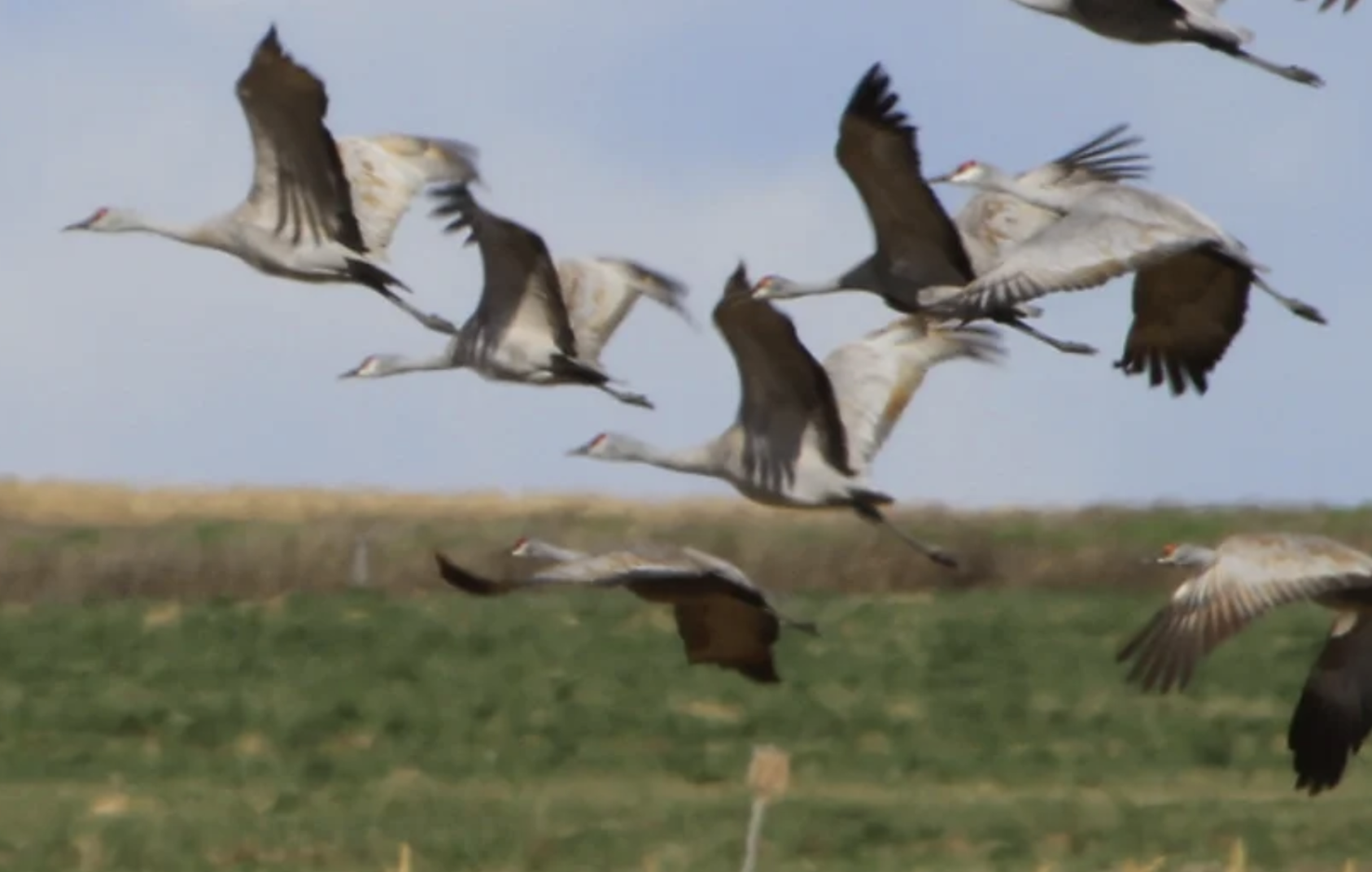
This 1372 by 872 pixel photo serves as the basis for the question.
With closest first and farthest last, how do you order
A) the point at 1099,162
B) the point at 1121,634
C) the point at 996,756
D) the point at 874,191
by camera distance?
the point at 874,191, the point at 1099,162, the point at 996,756, the point at 1121,634

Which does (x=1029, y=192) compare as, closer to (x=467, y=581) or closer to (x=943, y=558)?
(x=943, y=558)

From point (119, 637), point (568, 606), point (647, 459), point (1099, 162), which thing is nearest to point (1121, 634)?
point (568, 606)

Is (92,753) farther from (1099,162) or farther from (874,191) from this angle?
(874,191)

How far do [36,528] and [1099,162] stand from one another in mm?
20165

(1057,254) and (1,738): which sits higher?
(1057,254)

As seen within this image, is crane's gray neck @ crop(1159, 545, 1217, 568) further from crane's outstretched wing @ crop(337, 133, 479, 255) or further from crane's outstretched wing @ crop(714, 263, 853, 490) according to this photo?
crane's outstretched wing @ crop(337, 133, 479, 255)

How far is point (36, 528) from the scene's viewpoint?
33250mm

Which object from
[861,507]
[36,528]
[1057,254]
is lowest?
[36,528]

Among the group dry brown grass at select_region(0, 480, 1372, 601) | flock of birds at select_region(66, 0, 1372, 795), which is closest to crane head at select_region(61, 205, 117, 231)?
flock of birds at select_region(66, 0, 1372, 795)

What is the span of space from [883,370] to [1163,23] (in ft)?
6.57

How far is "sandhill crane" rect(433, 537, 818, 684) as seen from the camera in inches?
418

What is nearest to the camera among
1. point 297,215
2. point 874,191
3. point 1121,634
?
point 874,191

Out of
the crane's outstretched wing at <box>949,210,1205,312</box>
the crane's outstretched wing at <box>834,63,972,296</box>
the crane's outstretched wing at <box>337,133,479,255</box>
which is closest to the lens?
the crane's outstretched wing at <box>949,210,1205,312</box>

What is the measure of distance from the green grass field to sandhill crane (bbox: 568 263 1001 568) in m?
2.38
